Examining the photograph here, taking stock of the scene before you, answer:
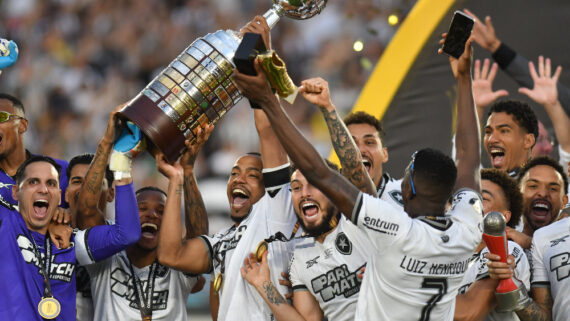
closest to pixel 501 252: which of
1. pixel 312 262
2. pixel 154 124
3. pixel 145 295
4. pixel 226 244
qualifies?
pixel 312 262

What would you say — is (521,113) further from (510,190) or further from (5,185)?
(5,185)

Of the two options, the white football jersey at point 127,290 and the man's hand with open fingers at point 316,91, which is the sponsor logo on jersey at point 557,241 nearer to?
the man's hand with open fingers at point 316,91

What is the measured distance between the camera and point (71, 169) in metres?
5.00

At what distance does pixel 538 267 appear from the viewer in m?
4.31

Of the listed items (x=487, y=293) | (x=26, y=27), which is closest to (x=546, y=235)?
(x=487, y=293)

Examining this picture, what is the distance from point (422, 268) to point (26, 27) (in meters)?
8.43

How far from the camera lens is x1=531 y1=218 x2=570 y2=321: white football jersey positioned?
4195 mm

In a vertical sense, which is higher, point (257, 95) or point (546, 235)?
point (257, 95)

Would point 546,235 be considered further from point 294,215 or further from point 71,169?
point 71,169

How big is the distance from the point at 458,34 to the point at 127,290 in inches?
86.7

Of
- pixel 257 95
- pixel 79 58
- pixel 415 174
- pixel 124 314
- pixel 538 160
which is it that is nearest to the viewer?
pixel 257 95

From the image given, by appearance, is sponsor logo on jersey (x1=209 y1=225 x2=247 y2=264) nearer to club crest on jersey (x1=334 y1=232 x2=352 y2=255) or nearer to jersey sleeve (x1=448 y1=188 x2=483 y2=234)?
club crest on jersey (x1=334 y1=232 x2=352 y2=255)

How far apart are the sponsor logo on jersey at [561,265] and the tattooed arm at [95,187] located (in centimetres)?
233

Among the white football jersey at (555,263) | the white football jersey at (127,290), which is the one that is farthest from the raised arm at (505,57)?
the white football jersey at (127,290)
